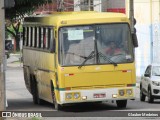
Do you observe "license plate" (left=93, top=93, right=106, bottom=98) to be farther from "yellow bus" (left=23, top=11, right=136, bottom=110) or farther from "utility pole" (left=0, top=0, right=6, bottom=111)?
"utility pole" (left=0, top=0, right=6, bottom=111)

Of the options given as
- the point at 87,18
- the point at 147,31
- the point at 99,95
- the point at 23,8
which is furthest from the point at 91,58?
the point at 147,31

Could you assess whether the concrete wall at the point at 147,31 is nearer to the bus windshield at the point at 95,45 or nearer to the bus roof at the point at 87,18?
the bus roof at the point at 87,18

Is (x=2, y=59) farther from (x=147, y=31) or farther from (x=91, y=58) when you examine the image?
(x=147, y=31)

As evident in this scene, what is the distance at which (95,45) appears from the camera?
71.6ft

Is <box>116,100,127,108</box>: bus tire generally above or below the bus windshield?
below

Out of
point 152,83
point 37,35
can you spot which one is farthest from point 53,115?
point 152,83

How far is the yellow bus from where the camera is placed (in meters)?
21.6

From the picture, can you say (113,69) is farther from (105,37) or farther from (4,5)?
(4,5)

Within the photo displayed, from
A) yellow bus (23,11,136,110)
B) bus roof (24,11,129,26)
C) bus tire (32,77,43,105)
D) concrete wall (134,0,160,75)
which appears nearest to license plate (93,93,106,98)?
yellow bus (23,11,136,110)

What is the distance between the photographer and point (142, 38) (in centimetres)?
4625

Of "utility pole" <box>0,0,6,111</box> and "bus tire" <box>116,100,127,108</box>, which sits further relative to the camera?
"bus tire" <box>116,100,127,108</box>

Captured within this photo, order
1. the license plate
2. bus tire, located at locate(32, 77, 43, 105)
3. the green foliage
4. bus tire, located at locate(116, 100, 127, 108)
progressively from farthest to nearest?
bus tire, located at locate(32, 77, 43, 105)
the green foliage
bus tire, located at locate(116, 100, 127, 108)
the license plate

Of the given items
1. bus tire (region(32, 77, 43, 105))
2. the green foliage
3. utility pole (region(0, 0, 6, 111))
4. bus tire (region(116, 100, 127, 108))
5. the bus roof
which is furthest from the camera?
bus tire (region(32, 77, 43, 105))

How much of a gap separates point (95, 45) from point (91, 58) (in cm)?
42
